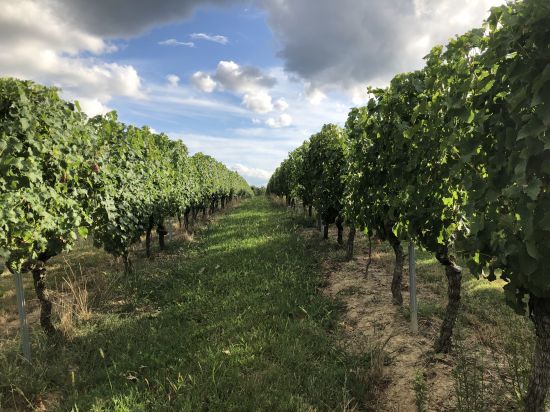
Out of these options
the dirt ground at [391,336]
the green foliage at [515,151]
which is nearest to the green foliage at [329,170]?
the dirt ground at [391,336]

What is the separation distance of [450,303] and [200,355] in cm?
370

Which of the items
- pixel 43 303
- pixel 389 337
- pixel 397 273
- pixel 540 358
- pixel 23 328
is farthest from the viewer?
pixel 397 273

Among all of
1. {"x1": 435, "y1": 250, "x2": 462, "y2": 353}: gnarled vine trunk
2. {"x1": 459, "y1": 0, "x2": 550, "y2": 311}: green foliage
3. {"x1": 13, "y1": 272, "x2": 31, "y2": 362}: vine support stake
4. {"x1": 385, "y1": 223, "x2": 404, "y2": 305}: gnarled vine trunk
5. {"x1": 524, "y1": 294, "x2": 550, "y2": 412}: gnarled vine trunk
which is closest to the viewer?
{"x1": 459, "y1": 0, "x2": 550, "y2": 311}: green foliage

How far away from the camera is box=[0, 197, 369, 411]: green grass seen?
4.67m

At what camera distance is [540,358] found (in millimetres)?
3303

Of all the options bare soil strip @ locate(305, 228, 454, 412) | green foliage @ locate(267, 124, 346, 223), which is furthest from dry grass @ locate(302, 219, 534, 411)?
green foliage @ locate(267, 124, 346, 223)

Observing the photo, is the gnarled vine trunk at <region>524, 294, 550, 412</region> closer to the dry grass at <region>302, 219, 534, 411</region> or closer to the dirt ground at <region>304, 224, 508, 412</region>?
the dry grass at <region>302, 219, 534, 411</region>

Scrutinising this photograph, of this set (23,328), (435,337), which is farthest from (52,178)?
(435,337)

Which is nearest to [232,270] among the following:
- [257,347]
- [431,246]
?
[257,347]

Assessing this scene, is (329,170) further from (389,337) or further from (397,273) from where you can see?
(389,337)

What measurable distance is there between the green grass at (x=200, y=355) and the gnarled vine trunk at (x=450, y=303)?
48.1 inches

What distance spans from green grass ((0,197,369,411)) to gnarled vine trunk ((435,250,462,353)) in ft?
4.01

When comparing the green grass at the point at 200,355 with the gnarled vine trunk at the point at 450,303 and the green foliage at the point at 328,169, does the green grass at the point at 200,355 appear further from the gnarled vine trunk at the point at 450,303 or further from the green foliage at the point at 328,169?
the green foliage at the point at 328,169

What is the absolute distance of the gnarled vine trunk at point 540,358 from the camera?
3225mm
